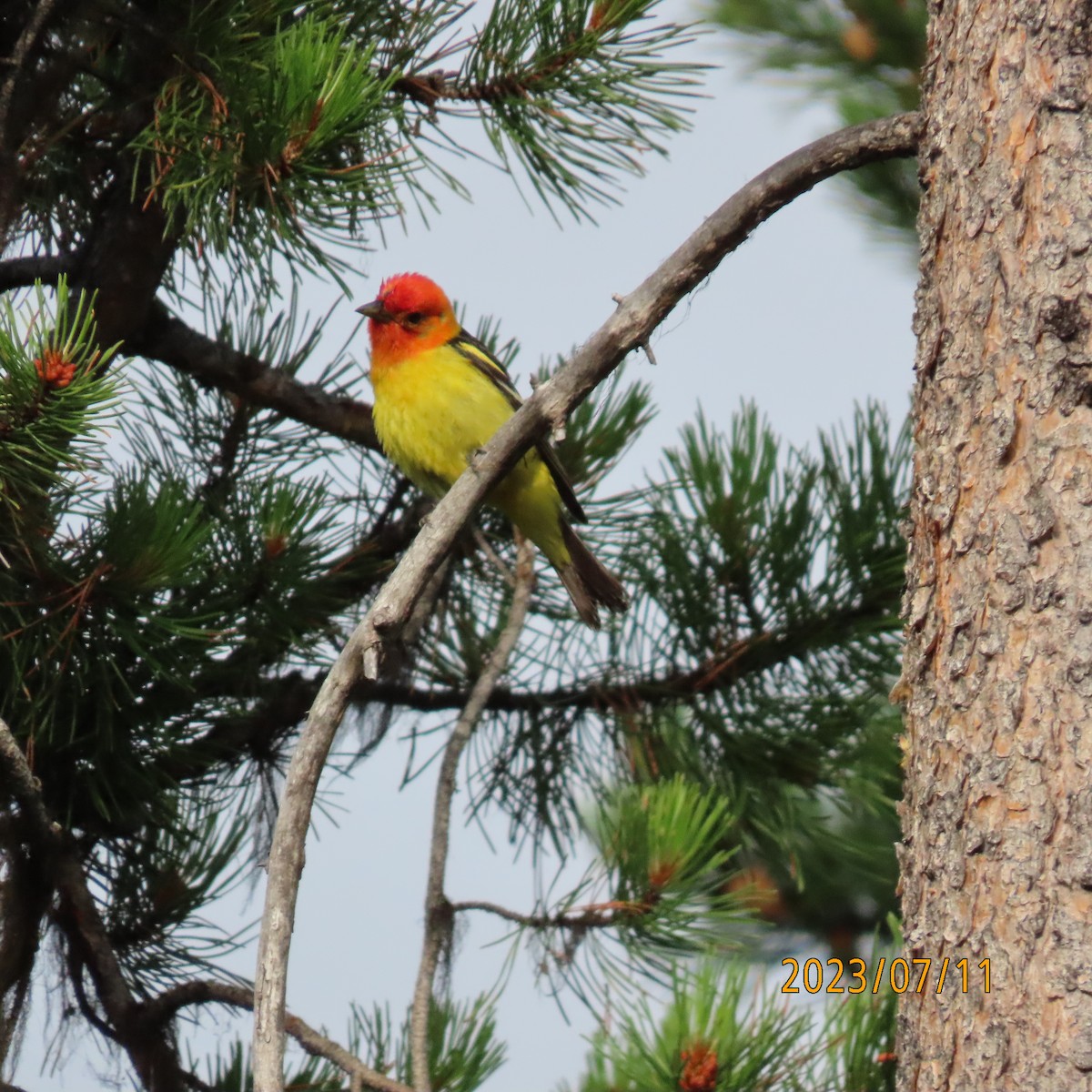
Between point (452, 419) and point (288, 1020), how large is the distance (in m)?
1.58

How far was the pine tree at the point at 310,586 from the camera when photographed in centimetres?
218

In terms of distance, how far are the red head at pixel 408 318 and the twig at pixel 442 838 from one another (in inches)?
29.4

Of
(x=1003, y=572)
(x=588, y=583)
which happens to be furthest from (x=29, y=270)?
(x=1003, y=572)

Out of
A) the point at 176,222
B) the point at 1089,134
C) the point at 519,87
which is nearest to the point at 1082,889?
the point at 1089,134

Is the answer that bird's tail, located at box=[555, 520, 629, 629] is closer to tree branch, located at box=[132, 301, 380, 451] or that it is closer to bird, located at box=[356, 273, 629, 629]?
bird, located at box=[356, 273, 629, 629]

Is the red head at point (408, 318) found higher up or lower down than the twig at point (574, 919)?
higher up

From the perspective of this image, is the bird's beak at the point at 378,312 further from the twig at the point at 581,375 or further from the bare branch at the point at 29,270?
the twig at the point at 581,375

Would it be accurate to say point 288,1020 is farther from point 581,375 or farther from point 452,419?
point 452,419

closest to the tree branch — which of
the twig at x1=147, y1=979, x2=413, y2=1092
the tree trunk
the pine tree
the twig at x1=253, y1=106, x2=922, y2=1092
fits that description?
the pine tree

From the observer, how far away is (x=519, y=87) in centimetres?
247

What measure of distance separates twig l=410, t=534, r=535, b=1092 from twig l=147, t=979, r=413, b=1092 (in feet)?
0.28

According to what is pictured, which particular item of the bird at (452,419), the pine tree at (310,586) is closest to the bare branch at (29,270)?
the pine tree at (310,586)

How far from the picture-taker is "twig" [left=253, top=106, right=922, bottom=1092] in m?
1.67

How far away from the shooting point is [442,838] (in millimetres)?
2490
